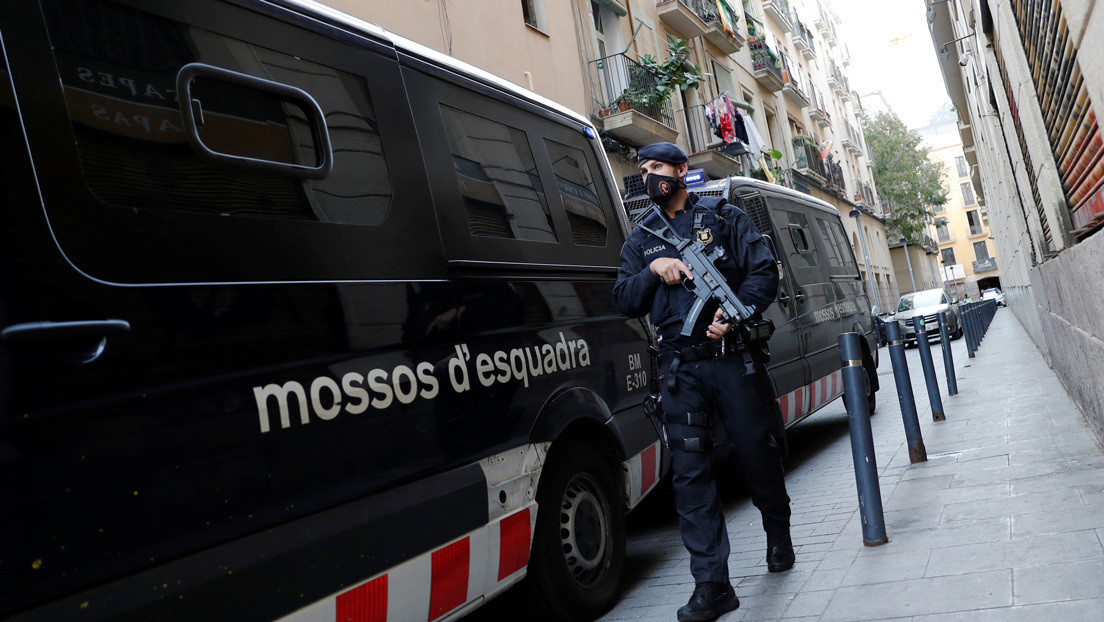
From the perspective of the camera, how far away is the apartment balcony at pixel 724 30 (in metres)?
22.9

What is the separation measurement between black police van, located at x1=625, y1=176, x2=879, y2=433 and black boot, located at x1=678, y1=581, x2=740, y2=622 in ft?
10.4

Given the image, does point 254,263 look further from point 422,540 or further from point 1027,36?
point 1027,36

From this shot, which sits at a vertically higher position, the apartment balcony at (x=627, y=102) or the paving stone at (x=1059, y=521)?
the apartment balcony at (x=627, y=102)

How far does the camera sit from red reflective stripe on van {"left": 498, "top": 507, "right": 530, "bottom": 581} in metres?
3.30

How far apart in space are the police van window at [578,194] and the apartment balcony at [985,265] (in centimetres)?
8612

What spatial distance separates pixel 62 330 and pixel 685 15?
65.3 ft

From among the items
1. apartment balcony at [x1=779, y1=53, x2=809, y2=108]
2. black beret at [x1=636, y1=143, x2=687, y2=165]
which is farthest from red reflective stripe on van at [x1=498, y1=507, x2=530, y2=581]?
apartment balcony at [x1=779, y1=53, x2=809, y2=108]

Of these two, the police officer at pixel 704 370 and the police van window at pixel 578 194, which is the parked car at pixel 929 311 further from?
the police officer at pixel 704 370

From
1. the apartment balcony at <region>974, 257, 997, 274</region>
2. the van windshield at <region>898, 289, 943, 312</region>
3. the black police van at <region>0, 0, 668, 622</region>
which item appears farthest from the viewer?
the apartment balcony at <region>974, 257, 997, 274</region>

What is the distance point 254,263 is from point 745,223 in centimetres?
225

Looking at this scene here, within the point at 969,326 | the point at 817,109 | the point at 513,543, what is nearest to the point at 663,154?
the point at 513,543

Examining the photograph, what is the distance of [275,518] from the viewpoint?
2.39 meters

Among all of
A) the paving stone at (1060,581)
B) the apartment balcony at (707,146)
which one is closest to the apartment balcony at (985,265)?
the apartment balcony at (707,146)

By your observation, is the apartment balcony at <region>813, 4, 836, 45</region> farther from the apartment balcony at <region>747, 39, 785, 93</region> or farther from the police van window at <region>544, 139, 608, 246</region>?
the police van window at <region>544, 139, 608, 246</region>
